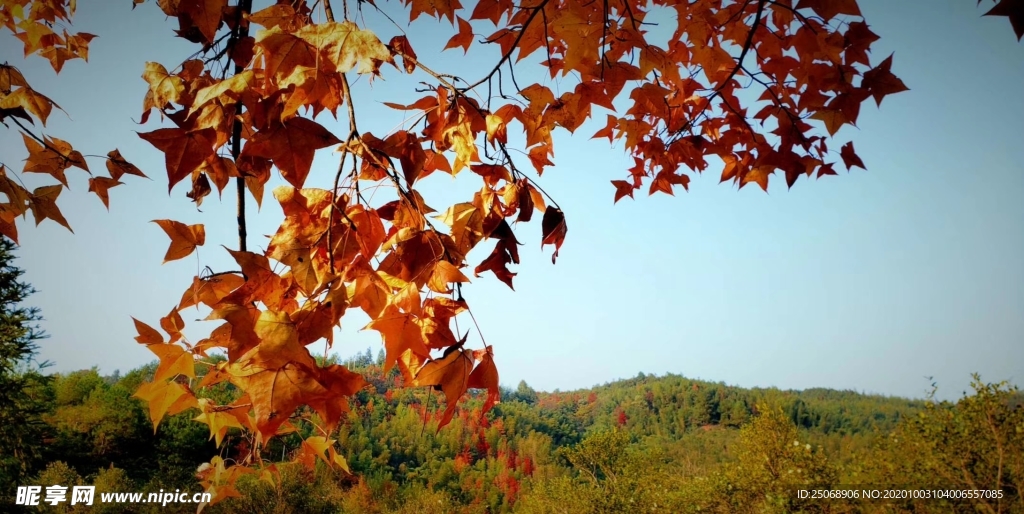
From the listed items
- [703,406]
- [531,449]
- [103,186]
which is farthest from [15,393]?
[703,406]

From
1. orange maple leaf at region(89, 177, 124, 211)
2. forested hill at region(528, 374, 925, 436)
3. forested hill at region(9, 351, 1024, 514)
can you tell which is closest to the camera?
orange maple leaf at region(89, 177, 124, 211)

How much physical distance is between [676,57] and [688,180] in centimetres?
38

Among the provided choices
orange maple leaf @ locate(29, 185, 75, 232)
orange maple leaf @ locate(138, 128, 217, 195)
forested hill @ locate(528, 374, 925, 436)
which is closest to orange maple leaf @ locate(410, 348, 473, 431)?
orange maple leaf @ locate(138, 128, 217, 195)

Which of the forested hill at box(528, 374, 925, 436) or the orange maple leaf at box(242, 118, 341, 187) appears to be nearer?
the orange maple leaf at box(242, 118, 341, 187)

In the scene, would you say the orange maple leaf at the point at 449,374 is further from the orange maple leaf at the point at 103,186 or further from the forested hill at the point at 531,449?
the orange maple leaf at the point at 103,186

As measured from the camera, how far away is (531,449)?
67.6ft

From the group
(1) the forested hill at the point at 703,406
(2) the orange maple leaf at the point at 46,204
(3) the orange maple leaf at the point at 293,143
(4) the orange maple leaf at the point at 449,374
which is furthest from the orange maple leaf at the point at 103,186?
(1) the forested hill at the point at 703,406

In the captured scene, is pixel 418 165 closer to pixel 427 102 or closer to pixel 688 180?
pixel 427 102

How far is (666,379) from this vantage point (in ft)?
101

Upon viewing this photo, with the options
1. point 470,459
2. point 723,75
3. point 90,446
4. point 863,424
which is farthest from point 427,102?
point 863,424

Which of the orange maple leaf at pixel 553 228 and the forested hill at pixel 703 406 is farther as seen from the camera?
the forested hill at pixel 703 406

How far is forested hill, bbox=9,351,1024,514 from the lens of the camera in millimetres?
6277

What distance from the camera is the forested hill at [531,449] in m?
6.28

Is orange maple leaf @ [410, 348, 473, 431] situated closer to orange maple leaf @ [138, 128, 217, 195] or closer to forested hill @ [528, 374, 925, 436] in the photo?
orange maple leaf @ [138, 128, 217, 195]
